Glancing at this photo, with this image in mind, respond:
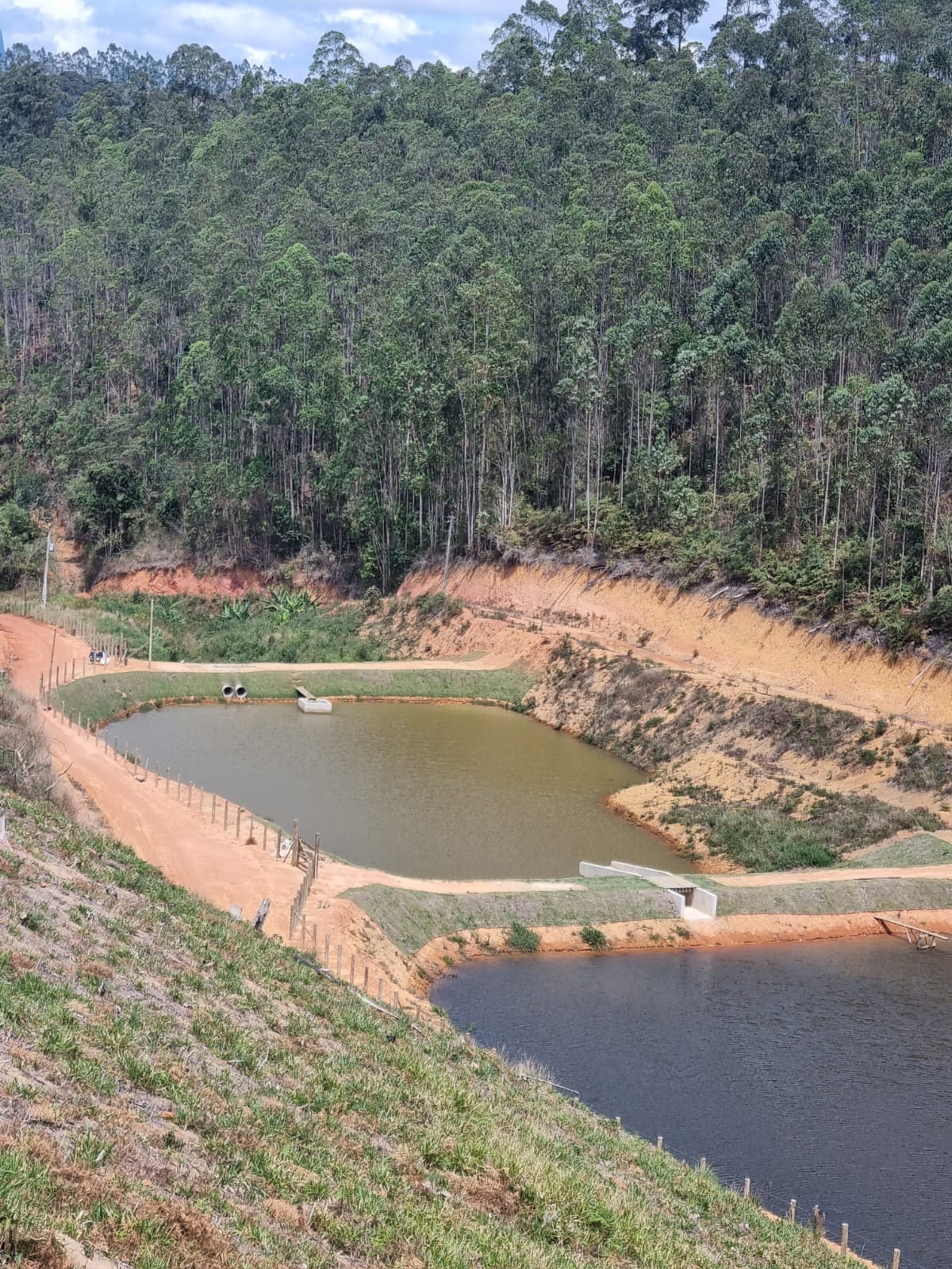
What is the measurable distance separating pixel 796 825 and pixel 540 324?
141ft

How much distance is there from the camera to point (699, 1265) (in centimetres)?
1689

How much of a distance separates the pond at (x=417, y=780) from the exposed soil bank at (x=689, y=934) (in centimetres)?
460

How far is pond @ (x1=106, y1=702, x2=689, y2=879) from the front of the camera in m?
42.2

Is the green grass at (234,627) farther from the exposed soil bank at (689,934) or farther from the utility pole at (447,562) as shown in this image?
the exposed soil bank at (689,934)

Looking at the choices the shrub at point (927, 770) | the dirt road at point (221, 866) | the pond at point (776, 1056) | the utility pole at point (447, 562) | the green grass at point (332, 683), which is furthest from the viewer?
the utility pole at point (447, 562)

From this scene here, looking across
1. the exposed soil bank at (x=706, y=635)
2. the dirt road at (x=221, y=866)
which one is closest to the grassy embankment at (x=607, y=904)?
the dirt road at (x=221, y=866)

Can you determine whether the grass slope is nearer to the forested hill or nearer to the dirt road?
the dirt road

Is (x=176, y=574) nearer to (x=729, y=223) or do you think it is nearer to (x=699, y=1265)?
(x=729, y=223)

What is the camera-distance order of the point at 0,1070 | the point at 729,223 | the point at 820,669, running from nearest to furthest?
the point at 0,1070 < the point at 820,669 < the point at 729,223

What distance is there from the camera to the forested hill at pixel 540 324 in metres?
65.8

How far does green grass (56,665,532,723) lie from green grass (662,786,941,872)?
18802 millimetres

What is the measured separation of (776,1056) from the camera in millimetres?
29375

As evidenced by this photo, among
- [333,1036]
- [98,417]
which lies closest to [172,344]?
[98,417]

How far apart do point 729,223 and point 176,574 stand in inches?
1576
